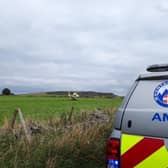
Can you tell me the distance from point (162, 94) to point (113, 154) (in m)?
0.81

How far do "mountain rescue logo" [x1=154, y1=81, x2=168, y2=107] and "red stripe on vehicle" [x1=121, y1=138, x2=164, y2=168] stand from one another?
0.37 metres

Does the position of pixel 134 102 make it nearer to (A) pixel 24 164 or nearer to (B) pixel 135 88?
(B) pixel 135 88

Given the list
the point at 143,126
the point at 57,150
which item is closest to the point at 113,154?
the point at 143,126

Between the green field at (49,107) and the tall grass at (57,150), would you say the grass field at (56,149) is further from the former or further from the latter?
the green field at (49,107)

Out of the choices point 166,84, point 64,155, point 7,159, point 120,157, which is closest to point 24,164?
point 7,159

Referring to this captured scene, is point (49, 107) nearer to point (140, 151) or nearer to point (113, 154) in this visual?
point (113, 154)

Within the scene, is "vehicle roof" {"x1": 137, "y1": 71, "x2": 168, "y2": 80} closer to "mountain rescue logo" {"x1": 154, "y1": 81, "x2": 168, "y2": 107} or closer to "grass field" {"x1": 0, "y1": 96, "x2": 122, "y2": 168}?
"mountain rescue logo" {"x1": 154, "y1": 81, "x2": 168, "y2": 107}

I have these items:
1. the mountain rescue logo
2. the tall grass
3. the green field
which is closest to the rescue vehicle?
the mountain rescue logo

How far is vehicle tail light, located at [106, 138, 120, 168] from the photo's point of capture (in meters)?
4.46

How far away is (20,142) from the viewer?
811cm

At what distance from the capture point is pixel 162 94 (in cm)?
427

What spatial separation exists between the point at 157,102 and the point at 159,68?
18.7 inches

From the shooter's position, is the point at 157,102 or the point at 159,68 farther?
the point at 159,68

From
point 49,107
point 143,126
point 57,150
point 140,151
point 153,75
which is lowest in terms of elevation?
point 57,150
